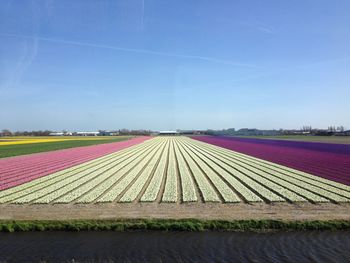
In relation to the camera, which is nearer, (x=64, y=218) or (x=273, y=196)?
(x=64, y=218)

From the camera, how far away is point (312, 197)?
41.0ft

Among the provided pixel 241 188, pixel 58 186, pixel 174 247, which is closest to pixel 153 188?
pixel 241 188

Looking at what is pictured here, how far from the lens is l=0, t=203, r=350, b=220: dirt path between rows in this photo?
10.1 metres

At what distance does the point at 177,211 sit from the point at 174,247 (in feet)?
9.27

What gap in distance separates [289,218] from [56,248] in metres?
6.81

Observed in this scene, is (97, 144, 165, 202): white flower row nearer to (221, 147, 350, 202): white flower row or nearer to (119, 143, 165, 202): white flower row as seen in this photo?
(119, 143, 165, 202): white flower row

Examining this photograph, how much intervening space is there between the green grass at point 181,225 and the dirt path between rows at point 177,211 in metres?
0.50

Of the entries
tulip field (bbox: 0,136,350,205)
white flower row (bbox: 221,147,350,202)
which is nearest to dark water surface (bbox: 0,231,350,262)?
tulip field (bbox: 0,136,350,205)

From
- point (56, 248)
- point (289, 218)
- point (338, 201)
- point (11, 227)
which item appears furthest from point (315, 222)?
point (11, 227)

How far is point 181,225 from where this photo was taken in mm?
9188

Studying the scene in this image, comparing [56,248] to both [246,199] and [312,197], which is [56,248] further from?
[312,197]

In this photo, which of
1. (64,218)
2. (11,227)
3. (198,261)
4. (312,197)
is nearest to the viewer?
(198,261)

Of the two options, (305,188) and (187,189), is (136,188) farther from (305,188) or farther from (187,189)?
(305,188)

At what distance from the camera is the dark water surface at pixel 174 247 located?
285 inches
